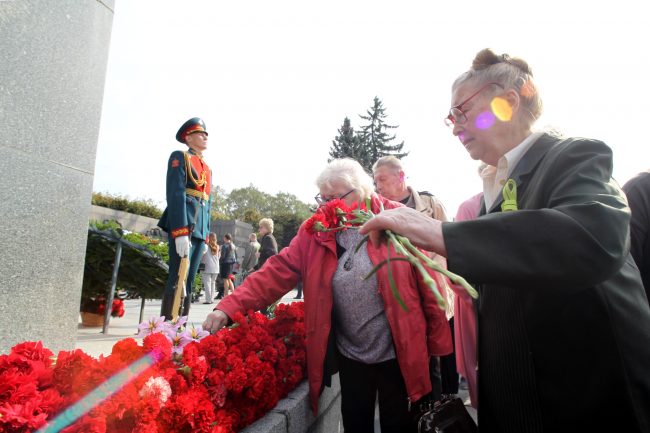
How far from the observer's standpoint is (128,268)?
235 inches

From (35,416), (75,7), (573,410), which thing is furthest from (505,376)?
(75,7)

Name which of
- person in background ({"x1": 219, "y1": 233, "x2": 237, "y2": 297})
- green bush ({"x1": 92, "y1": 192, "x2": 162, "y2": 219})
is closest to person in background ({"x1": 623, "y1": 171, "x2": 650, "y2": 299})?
person in background ({"x1": 219, "y1": 233, "x2": 237, "y2": 297})

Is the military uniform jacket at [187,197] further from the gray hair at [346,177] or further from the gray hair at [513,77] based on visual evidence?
the gray hair at [513,77]

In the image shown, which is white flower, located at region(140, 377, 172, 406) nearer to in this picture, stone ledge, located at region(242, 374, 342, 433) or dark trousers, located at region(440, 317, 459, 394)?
stone ledge, located at region(242, 374, 342, 433)

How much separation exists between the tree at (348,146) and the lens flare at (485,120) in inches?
1809

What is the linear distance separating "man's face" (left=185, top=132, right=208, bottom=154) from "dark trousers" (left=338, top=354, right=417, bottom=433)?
326 cm

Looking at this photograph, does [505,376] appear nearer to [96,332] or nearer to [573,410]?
[573,410]

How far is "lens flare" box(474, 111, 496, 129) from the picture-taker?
157cm

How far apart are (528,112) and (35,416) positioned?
188 cm

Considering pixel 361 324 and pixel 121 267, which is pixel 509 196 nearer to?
pixel 361 324

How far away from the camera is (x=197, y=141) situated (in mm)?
5004

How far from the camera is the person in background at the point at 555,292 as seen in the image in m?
1.00

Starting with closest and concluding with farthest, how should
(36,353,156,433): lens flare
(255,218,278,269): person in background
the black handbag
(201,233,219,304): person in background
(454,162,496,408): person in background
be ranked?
(36,353,156,433): lens flare < the black handbag < (454,162,496,408): person in background < (255,218,278,269): person in background < (201,233,219,304): person in background

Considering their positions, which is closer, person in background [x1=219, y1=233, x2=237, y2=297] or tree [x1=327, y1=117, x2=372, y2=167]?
person in background [x1=219, y1=233, x2=237, y2=297]
